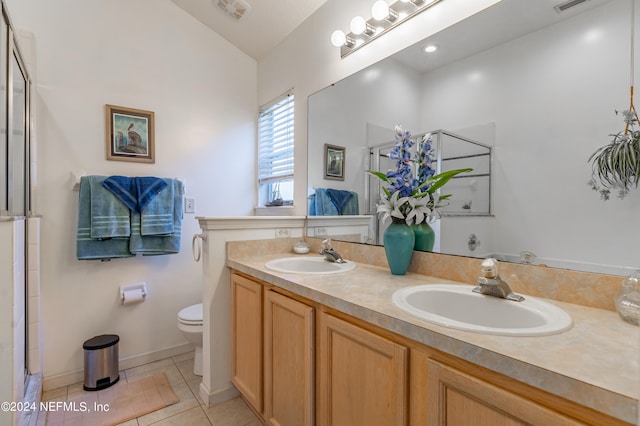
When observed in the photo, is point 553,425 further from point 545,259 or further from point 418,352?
point 545,259

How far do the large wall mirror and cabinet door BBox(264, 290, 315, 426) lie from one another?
680 millimetres

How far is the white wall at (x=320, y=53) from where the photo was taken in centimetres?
135

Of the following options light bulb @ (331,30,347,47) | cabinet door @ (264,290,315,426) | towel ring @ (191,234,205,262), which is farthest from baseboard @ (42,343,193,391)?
light bulb @ (331,30,347,47)

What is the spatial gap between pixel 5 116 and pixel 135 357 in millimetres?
1701

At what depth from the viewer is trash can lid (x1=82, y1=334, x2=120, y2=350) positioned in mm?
1876

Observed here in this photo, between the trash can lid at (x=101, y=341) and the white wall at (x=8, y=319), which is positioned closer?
the white wall at (x=8, y=319)

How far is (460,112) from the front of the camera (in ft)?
4.10

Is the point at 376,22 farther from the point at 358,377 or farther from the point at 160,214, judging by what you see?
the point at 160,214

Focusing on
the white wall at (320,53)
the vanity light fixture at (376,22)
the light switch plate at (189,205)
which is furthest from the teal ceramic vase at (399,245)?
the light switch plate at (189,205)

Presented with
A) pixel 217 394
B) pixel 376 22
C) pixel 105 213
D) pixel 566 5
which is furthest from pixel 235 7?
pixel 217 394

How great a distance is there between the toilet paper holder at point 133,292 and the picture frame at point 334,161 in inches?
60.6

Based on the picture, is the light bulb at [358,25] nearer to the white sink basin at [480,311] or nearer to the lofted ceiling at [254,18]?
the lofted ceiling at [254,18]

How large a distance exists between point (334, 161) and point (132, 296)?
1.67 meters

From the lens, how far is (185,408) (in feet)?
5.57
